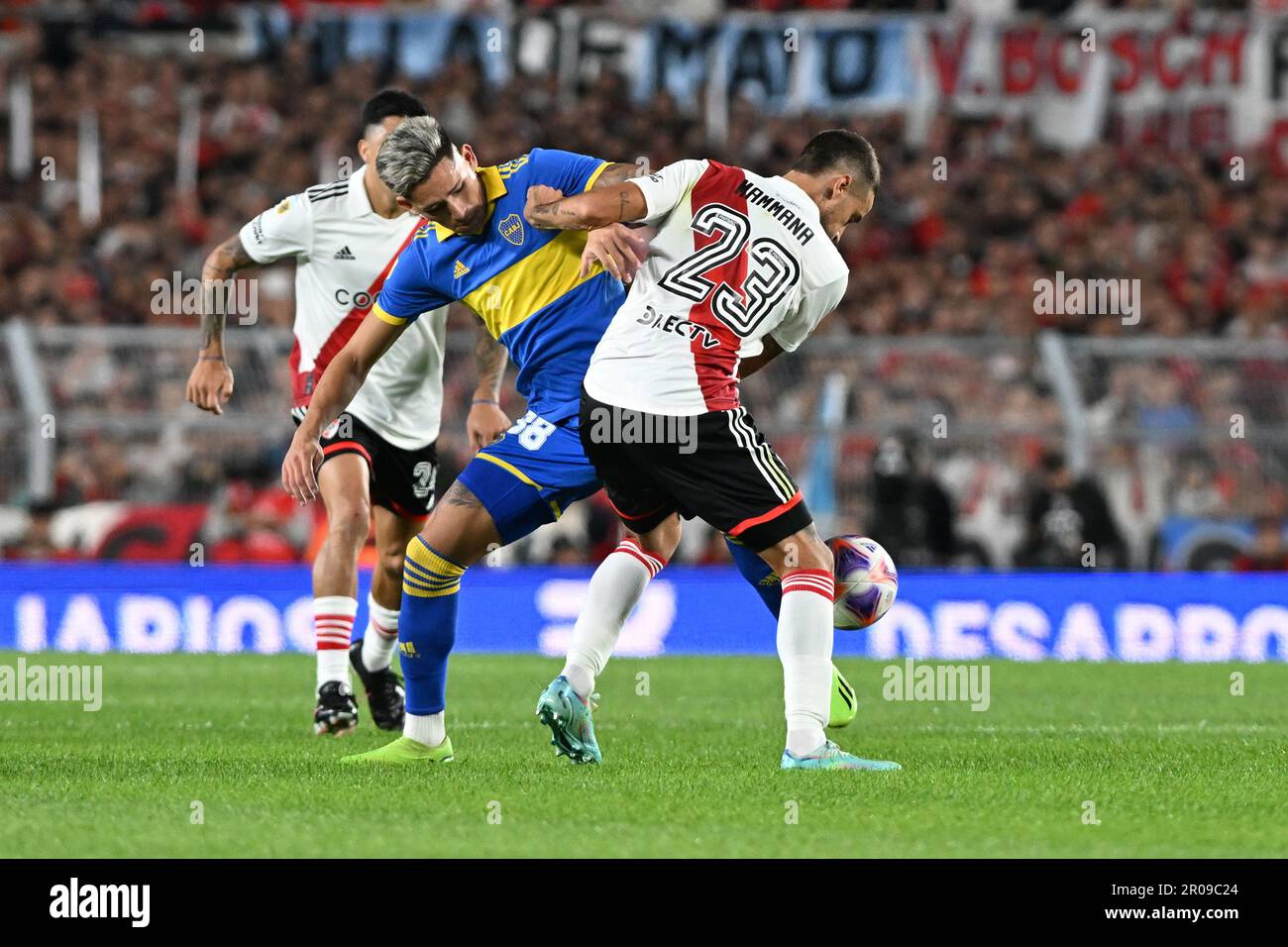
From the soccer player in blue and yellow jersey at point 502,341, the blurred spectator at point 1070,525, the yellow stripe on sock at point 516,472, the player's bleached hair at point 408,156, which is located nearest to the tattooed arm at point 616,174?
the soccer player in blue and yellow jersey at point 502,341

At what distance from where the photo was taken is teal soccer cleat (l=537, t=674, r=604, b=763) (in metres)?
7.00

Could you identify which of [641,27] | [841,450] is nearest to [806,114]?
[641,27]

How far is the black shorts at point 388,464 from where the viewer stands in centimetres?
891

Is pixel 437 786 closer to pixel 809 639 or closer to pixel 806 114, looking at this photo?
pixel 809 639

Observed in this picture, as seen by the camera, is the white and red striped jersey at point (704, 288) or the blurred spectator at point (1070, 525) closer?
the white and red striped jersey at point (704, 288)

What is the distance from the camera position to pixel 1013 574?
14336 millimetres

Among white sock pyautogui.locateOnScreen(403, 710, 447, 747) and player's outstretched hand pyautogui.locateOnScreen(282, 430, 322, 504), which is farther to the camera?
white sock pyautogui.locateOnScreen(403, 710, 447, 747)

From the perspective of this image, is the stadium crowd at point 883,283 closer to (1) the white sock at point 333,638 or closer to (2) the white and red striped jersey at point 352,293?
(2) the white and red striped jersey at point 352,293

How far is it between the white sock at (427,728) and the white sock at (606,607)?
0.48 metres

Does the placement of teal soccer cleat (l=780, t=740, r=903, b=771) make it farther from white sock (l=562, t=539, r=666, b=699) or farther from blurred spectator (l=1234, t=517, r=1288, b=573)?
blurred spectator (l=1234, t=517, r=1288, b=573)

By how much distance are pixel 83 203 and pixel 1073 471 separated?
10558mm

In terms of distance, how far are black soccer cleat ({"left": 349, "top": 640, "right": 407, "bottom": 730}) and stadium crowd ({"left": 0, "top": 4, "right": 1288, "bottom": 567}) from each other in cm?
679

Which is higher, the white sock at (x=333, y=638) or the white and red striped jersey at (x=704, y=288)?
the white and red striped jersey at (x=704, y=288)
